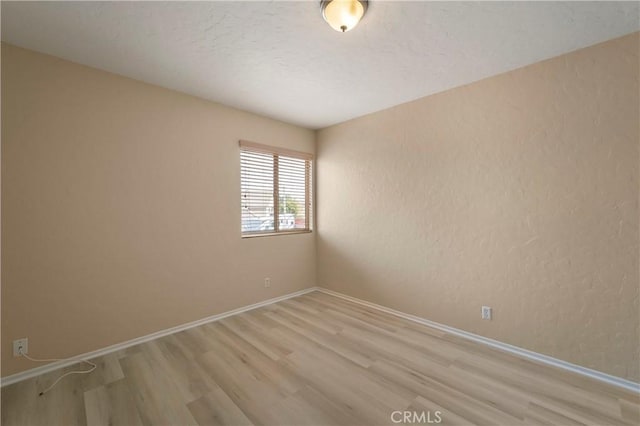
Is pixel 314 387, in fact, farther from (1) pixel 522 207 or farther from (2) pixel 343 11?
(2) pixel 343 11

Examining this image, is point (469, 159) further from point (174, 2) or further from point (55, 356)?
point (55, 356)

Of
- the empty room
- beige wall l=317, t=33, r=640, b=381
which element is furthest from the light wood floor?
beige wall l=317, t=33, r=640, b=381

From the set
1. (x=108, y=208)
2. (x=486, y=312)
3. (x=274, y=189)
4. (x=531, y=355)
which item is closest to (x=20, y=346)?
(x=108, y=208)

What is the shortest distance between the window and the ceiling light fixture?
199 centimetres

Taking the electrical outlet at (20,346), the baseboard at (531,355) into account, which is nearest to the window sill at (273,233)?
the baseboard at (531,355)

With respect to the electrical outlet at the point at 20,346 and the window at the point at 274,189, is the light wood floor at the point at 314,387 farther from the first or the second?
the window at the point at 274,189

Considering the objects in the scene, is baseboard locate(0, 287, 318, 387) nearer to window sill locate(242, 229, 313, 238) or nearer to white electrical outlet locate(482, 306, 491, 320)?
window sill locate(242, 229, 313, 238)

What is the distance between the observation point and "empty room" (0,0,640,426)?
174cm

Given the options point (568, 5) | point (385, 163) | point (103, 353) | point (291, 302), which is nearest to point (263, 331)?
point (291, 302)

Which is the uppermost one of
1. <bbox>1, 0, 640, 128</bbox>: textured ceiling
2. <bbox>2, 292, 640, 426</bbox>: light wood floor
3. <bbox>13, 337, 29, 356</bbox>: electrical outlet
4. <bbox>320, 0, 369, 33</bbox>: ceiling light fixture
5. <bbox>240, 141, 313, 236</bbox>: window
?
<bbox>1, 0, 640, 128</bbox>: textured ceiling

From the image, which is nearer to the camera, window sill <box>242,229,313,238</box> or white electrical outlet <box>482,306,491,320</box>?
white electrical outlet <box>482,306,491,320</box>

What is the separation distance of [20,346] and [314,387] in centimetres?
225

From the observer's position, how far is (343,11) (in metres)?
1.57

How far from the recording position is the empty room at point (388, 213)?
5.71ft
